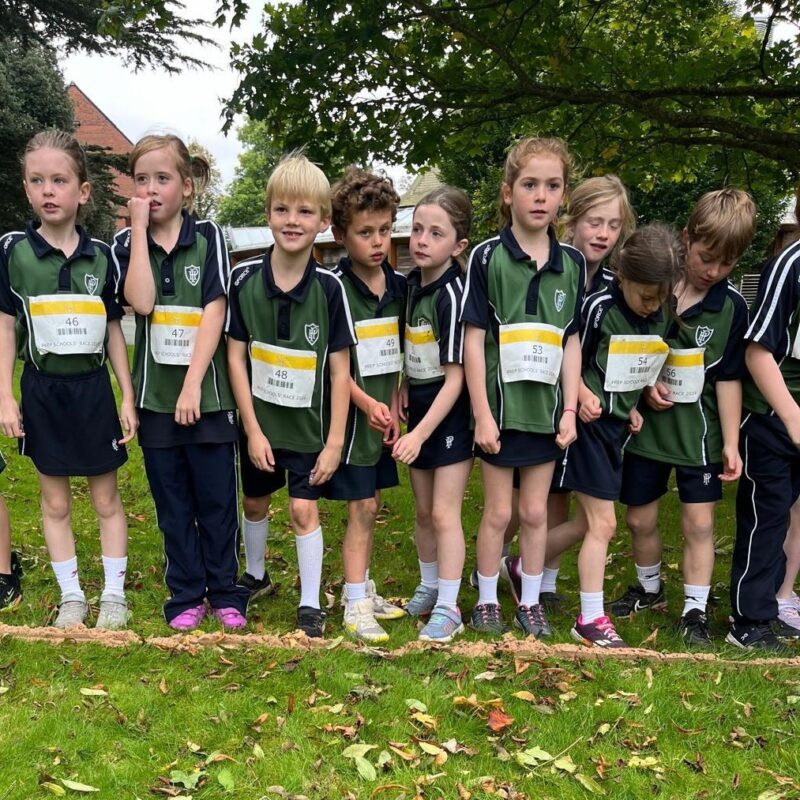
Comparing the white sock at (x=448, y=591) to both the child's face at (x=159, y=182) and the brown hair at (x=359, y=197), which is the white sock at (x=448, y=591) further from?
the child's face at (x=159, y=182)

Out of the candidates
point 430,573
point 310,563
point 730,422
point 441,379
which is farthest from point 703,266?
point 310,563

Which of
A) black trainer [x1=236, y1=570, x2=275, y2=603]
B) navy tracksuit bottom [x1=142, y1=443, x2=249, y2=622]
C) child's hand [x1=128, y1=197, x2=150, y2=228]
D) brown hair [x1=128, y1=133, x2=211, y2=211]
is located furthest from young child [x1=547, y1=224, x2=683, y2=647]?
child's hand [x1=128, y1=197, x2=150, y2=228]

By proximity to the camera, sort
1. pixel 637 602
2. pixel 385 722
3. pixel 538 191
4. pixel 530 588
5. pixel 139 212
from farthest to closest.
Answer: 1. pixel 637 602
2. pixel 530 588
3. pixel 538 191
4. pixel 139 212
5. pixel 385 722

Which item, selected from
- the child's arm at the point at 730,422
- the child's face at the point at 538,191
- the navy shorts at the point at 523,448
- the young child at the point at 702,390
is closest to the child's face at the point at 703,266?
the young child at the point at 702,390

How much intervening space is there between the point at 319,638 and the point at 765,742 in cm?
187

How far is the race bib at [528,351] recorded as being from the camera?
350 cm

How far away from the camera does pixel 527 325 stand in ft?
11.5

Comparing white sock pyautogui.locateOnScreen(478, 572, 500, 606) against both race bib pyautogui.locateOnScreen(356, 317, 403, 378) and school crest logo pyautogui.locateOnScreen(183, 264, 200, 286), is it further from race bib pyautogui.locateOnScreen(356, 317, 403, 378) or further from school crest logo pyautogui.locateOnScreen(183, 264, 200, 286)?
school crest logo pyautogui.locateOnScreen(183, 264, 200, 286)

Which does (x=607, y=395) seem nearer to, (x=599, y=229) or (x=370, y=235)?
(x=599, y=229)

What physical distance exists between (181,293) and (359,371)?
87 centimetres

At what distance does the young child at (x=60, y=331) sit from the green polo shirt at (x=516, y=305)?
63.8 inches

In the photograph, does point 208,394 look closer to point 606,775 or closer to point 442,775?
point 442,775

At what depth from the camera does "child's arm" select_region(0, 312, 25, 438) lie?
3.49 meters

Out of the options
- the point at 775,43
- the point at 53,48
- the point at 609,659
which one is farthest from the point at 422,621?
the point at 53,48
